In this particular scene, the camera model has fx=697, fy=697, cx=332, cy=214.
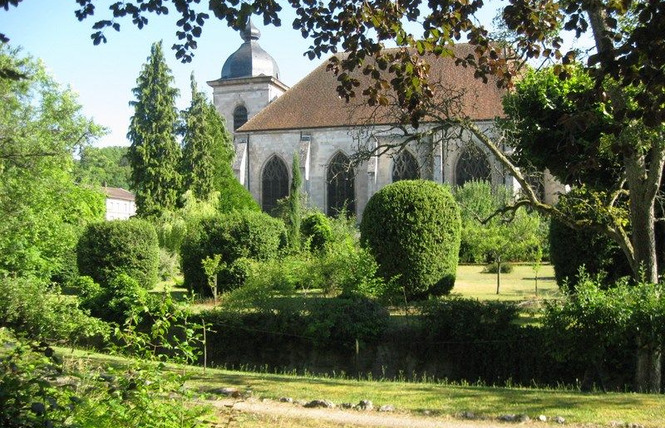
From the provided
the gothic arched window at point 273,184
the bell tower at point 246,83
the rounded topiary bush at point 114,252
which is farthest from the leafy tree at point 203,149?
the rounded topiary bush at point 114,252

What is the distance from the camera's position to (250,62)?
A: 153 feet

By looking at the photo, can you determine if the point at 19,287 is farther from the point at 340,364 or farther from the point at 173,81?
the point at 173,81

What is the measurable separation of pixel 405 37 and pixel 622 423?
157 inches

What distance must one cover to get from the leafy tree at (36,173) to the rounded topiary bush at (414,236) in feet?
23.4

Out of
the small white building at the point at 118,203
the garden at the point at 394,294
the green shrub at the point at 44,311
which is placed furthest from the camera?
the small white building at the point at 118,203

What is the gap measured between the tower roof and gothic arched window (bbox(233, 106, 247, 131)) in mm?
2114

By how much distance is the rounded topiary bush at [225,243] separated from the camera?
1858cm

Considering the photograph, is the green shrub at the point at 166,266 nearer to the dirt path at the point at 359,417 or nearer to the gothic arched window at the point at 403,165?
the gothic arched window at the point at 403,165

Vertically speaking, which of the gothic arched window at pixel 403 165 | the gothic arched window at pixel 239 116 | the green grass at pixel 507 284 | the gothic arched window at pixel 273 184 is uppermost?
Result: the gothic arched window at pixel 239 116

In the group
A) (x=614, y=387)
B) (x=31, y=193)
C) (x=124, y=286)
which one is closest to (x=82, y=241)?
(x=31, y=193)

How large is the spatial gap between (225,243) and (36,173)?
5.06 metres

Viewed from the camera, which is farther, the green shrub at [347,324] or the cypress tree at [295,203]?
the cypress tree at [295,203]

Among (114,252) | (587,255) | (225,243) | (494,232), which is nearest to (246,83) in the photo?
(494,232)

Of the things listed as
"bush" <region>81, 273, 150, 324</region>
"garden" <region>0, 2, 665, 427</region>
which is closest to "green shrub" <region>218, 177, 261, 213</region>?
"garden" <region>0, 2, 665, 427</region>
